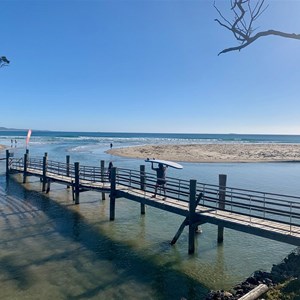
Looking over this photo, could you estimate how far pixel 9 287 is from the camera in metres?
10.5

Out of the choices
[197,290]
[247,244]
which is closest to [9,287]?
[197,290]

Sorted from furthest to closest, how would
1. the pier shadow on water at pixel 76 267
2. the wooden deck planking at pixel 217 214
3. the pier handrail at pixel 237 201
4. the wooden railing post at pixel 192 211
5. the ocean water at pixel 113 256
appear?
1. the wooden railing post at pixel 192 211
2. the pier handrail at pixel 237 201
3. the wooden deck planking at pixel 217 214
4. the ocean water at pixel 113 256
5. the pier shadow on water at pixel 76 267

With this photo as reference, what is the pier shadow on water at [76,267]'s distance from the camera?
1035 centimetres

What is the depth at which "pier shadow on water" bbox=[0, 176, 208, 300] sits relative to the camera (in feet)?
34.0

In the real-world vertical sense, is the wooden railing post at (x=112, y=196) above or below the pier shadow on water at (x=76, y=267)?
above

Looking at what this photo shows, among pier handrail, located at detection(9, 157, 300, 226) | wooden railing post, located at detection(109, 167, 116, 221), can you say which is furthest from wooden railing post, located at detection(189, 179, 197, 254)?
wooden railing post, located at detection(109, 167, 116, 221)

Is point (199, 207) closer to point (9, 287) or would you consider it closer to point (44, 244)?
point (44, 244)

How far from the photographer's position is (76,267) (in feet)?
39.6

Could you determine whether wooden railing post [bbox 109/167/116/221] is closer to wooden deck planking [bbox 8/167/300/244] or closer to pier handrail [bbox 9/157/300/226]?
wooden deck planking [bbox 8/167/300/244]

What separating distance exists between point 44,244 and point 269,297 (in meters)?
9.62

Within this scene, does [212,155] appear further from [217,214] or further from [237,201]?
[217,214]

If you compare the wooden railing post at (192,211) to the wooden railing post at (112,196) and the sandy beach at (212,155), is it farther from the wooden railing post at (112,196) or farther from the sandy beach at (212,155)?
the sandy beach at (212,155)

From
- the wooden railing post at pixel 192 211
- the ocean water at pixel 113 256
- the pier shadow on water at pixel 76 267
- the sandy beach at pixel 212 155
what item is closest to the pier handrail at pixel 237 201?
the wooden railing post at pixel 192 211

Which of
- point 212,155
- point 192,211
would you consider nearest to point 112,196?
point 192,211
